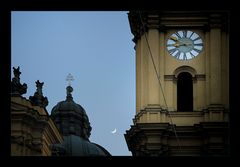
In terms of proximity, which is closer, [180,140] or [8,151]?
[8,151]

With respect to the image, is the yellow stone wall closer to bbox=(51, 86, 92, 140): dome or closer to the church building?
the church building

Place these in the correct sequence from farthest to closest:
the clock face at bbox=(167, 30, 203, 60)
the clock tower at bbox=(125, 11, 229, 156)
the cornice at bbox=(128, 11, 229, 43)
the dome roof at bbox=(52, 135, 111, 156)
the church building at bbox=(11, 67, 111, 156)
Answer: the dome roof at bbox=(52, 135, 111, 156)
the clock face at bbox=(167, 30, 203, 60)
the cornice at bbox=(128, 11, 229, 43)
the clock tower at bbox=(125, 11, 229, 156)
the church building at bbox=(11, 67, 111, 156)

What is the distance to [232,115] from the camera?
3.65 m

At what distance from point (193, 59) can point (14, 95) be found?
1204cm

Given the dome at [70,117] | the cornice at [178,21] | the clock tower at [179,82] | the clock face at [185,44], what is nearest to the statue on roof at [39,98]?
the clock tower at [179,82]

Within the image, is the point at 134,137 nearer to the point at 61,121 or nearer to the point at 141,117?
the point at 141,117

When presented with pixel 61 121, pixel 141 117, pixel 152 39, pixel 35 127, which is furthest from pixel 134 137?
pixel 61 121

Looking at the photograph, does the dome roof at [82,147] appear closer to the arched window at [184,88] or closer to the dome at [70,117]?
the dome at [70,117]

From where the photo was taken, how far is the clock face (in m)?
42.9

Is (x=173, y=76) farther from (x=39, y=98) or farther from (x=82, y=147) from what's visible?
(x=82, y=147)

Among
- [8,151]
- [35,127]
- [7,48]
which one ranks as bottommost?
[8,151]

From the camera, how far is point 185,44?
4325 centimetres

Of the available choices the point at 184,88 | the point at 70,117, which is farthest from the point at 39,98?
the point at 70,117

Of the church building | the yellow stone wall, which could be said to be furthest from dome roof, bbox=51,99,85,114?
the church building
